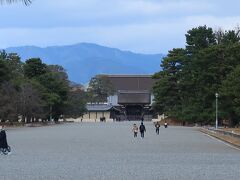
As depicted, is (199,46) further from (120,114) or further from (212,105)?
(120,114)

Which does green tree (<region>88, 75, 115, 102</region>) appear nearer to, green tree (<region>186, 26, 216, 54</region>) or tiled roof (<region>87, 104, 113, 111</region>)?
tiled roof (<region>87, 104, 113, 111</region>)

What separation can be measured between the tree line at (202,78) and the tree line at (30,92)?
16.6m

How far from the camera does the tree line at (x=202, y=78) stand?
57469 mm

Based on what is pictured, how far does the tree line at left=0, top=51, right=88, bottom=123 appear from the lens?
6556 centimetres

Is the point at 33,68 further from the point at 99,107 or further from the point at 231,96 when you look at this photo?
the point at 99,107

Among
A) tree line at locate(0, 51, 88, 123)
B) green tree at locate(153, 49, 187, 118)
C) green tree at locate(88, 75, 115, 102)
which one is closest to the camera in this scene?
tree line at locate(0, 51, 88, 123)

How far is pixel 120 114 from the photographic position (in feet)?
466

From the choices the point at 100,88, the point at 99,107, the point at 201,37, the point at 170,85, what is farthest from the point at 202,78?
the point at 99,107

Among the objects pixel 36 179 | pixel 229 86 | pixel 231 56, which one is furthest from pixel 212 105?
pixel 36 179

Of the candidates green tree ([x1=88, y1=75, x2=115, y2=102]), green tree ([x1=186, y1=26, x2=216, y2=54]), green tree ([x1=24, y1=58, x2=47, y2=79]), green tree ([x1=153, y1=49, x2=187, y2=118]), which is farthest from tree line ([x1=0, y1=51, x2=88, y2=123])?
green tree ([x1=186, y1=26, x2=216, y2=54])

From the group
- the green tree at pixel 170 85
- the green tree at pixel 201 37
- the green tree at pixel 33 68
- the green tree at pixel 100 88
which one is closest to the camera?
the green tree at pixel 201 37

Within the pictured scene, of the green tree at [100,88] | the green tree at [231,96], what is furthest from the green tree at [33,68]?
the green tree at [100,88]

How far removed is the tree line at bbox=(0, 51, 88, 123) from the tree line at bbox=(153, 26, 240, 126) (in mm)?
16595

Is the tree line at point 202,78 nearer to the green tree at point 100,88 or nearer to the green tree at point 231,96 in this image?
the green tree at point 231,96
